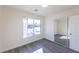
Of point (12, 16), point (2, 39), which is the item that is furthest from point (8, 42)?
point (12, 16)

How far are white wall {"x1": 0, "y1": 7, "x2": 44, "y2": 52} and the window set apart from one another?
35 cm

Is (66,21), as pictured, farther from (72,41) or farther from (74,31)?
(72,41)

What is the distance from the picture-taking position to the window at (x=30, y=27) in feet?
15.3

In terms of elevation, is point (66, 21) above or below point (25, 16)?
below

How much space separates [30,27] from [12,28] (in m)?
1.58

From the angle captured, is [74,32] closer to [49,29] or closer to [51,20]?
[51,20]

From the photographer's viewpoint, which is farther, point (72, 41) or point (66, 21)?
point (66, 21)

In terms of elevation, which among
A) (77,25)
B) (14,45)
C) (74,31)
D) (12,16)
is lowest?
(14,45)

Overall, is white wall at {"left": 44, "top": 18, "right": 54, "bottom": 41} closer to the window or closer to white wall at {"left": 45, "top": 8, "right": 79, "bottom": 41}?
white wall at {"left": 45, "top": 8, "right": 79, "bottom": 41}

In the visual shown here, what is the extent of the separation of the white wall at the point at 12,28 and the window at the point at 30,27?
353 millimetres

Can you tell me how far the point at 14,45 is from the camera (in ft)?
12.5
